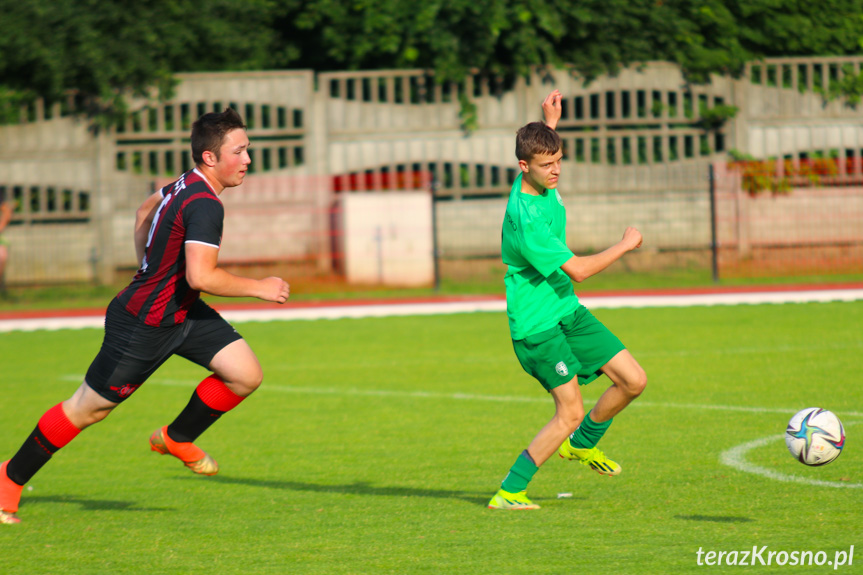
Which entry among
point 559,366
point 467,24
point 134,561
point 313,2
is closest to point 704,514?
point 559,366

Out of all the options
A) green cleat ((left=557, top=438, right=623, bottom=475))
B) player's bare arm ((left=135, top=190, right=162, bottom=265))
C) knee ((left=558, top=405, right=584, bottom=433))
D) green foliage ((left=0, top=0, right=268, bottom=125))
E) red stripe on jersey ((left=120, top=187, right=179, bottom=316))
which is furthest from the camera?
green foliage ((left=0, top=0, right=268, bottom=125))

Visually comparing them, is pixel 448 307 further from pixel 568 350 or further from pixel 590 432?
pixel 568 350

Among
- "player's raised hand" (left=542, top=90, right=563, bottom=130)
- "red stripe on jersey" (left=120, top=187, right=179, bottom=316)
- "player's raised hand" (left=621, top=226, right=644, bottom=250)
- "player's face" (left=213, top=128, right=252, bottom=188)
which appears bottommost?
"red stripe on jersey" (left=120, top=187, right=179, bottom=316)

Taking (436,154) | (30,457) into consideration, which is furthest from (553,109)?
(436,154)

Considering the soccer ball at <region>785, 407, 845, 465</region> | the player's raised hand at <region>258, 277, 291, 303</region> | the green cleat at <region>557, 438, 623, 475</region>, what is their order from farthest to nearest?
the green cleat at <region>557, 438, 623, 475</region> → the player's raised hand at <region>258, 277, 291, 303</region> → the soccer ball at <region>785, 407, 845, 465</region>

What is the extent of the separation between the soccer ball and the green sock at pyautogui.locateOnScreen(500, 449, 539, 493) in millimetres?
1232

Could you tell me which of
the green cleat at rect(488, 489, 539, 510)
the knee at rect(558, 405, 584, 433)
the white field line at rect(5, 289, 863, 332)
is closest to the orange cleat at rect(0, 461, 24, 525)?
the green cleat at rect(488, 489, 539, 510)

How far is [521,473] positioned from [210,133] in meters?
2.30

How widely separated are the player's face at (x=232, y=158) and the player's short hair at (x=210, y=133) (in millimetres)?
25

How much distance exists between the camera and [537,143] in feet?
15.8

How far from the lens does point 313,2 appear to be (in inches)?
874

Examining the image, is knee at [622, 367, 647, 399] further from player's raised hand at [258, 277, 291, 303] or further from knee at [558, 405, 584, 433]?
player's raised hand at [258, 277, 291, 303]

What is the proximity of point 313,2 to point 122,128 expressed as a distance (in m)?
5.23

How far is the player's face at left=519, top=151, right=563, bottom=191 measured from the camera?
190 inches
